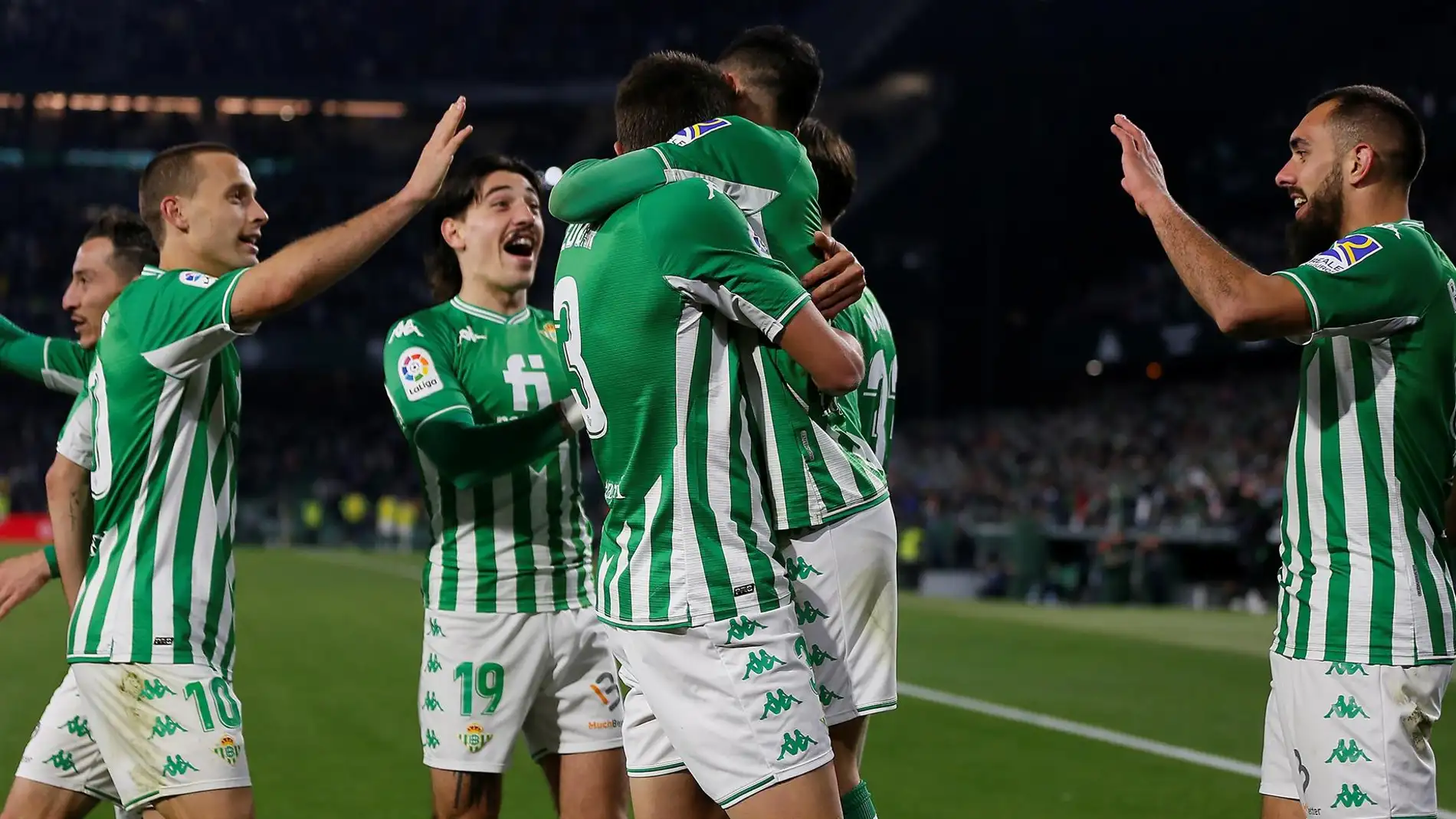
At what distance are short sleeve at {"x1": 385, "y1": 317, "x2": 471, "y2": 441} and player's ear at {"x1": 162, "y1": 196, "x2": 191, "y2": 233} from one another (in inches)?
28.0

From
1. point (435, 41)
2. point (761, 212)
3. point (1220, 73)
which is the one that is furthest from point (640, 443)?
point (435, 41)

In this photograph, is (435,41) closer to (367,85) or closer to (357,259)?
(367,85)

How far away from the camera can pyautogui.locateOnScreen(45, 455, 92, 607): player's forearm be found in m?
4.39

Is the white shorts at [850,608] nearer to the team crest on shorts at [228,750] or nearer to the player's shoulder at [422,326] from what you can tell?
the team crest on shorts at [228,750]

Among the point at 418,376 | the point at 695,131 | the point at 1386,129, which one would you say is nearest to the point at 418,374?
the point at 418,376

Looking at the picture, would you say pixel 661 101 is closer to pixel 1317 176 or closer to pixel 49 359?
pixel 1317 176

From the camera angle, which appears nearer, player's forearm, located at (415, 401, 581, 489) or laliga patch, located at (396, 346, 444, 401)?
player's forearm, located at (415, 401, 581, 489)

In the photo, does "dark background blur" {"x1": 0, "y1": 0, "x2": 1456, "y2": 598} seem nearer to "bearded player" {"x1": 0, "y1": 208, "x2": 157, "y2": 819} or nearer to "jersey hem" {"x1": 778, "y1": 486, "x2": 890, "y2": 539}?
"bearded player" {"x1": 0, "y1": 208, "x2": 157, "y2": 819}

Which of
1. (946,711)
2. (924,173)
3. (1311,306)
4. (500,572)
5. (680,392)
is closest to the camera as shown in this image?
(680,392)

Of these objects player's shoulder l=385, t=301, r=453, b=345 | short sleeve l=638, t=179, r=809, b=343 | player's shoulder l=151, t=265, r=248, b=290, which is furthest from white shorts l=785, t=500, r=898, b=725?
player's shoulder l=385, t=301, r=453, b=345

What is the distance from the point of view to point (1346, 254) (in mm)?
3682

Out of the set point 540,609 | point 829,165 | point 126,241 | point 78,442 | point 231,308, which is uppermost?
point 829,165

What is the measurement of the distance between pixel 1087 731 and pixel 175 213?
23.5 feet

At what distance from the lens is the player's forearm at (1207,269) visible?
3523 millimetres
